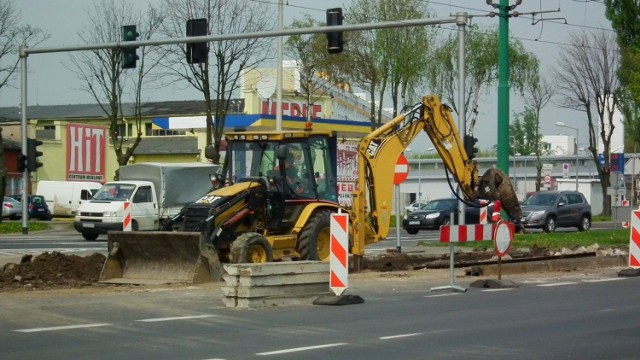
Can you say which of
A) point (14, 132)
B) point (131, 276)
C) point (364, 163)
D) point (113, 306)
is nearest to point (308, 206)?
point (364, 163)

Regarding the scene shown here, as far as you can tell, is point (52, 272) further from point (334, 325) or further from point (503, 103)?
point (503, 103)

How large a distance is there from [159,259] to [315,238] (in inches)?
125

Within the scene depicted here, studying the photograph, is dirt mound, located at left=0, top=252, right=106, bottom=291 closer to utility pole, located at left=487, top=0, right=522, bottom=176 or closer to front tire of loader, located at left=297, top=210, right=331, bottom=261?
front tire of loader, located at left=297, top=210, right=331, bottom=261

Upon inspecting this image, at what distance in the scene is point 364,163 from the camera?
2188 cm

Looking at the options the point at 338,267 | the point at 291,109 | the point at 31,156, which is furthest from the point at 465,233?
the point at 291,109

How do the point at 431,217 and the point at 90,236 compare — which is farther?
the point at 431,217

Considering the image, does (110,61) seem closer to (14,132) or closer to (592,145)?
(14,132)

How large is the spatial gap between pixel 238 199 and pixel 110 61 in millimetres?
39147

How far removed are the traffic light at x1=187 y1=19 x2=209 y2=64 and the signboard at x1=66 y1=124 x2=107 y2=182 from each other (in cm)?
2397

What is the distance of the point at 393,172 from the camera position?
22.3 meters

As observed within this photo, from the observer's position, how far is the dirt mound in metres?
19.2

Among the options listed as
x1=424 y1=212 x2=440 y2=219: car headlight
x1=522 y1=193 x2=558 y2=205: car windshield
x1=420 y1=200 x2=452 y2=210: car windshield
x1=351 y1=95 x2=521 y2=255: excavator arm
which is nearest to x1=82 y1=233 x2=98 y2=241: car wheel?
x1=424 y1=212 x2=440 y2=219: car headlight

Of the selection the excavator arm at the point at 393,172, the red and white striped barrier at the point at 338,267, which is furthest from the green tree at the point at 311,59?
the red and white striped barrier at the point at 338,267

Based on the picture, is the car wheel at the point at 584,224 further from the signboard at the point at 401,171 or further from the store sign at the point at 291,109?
the store sign at the point at 291,109
